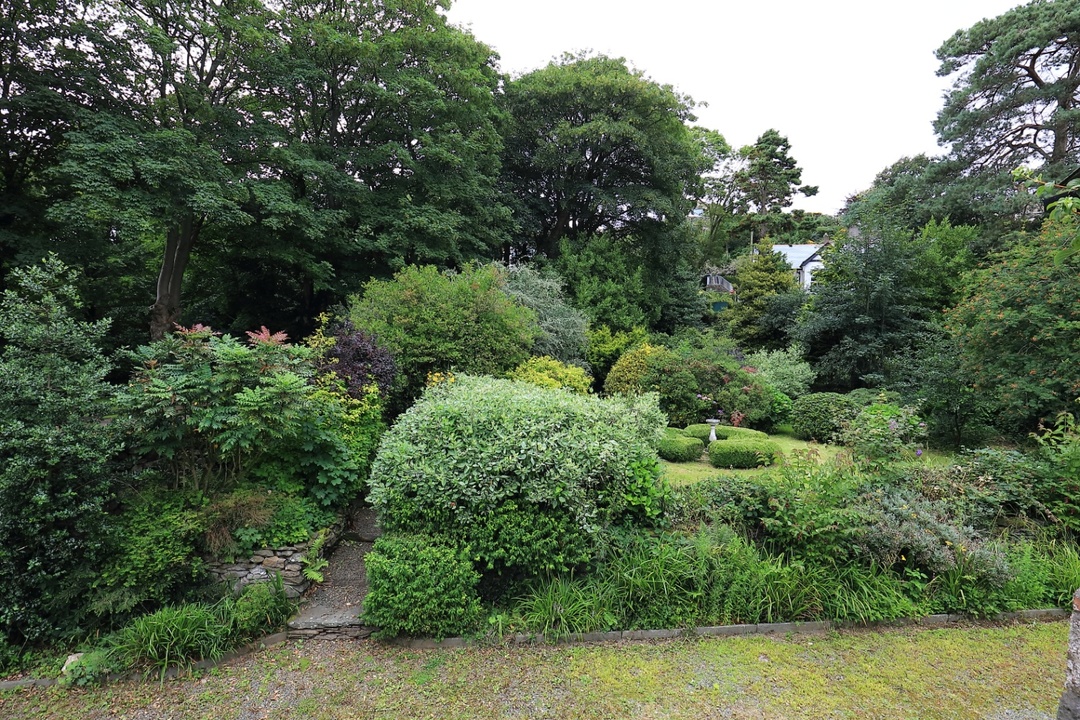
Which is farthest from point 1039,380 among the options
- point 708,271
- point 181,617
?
point 708,271

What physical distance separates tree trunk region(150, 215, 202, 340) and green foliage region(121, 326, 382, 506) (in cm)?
722

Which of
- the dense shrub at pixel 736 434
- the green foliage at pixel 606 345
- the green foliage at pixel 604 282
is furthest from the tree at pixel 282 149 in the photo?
the dense shrub at pixel 736 434

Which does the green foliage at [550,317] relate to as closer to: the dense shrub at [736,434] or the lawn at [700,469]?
the dense shrub at [736,434]

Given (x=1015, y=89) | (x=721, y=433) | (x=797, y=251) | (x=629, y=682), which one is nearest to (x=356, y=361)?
(x=629, y=682)

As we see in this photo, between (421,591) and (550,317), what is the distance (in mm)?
8478

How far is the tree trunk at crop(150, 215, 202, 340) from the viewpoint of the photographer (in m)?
9.78

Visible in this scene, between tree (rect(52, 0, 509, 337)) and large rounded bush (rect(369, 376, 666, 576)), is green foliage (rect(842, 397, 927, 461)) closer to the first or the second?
large rounded bush (rect(369, 376, 666, 576))

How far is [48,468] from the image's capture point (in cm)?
321

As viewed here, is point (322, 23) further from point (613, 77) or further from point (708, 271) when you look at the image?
point (708, 271)

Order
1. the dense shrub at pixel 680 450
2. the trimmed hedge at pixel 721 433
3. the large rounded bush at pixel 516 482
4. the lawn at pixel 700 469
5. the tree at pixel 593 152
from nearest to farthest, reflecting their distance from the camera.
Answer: the large rounded bush at pixel 516 482, the lawn at pixel 700 469, the dense shrub at pixel 680 450, the trimmed hedge at pixel 721 433, the tree at pixel 593 152

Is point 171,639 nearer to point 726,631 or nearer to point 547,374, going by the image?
point 726,631

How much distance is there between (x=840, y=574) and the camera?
369 centimetres

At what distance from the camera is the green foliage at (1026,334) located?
21.6ft

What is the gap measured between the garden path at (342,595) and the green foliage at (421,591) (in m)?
0.33
